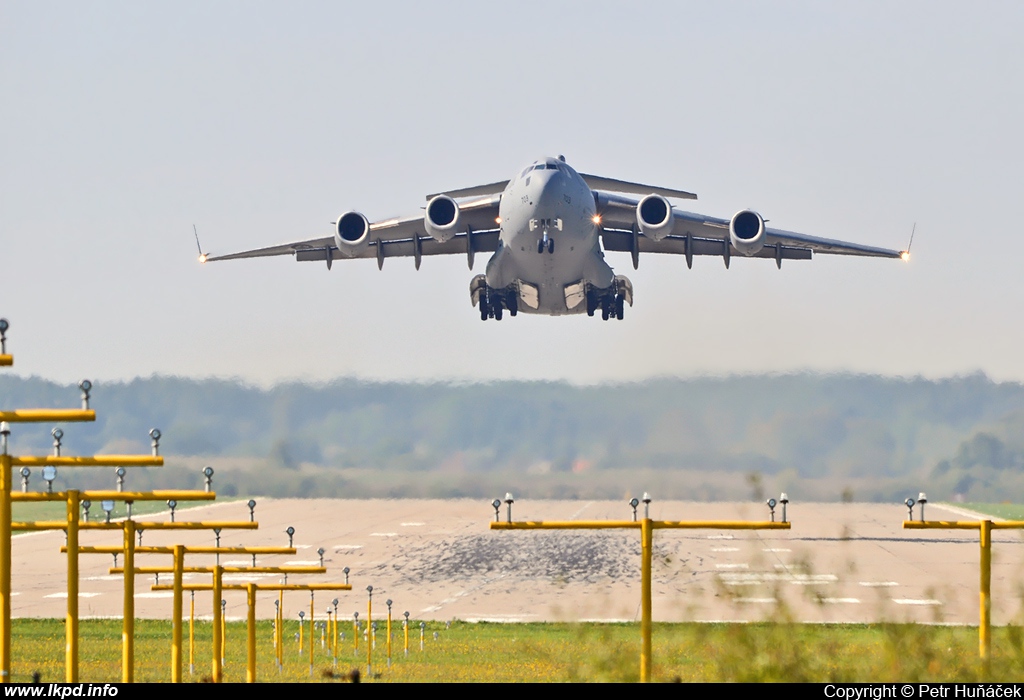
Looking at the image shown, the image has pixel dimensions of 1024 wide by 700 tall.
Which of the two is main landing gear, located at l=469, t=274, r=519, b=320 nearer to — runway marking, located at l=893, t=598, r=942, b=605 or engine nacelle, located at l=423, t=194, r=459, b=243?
engine nacelle, located at l=423, t=194, r=459, b=243

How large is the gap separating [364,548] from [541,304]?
9.21 metres

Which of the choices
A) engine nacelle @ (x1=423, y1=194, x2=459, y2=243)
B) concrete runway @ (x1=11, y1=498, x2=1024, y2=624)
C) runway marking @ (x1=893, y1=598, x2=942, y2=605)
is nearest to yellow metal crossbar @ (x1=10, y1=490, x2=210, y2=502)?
concrete runway @ (x1=11, y1=498, x2=1024, y2=624)

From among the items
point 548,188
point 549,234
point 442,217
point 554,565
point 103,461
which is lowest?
point 554,565

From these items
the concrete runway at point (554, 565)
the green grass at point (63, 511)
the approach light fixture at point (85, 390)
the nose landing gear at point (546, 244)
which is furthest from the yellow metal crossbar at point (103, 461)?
the green grass at point (63, 511)

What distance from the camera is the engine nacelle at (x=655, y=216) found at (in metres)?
25.6

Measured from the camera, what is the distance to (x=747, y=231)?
2600 cm

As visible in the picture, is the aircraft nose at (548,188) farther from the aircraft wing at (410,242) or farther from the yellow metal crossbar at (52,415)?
the yellow metal crossbar at (52,415)

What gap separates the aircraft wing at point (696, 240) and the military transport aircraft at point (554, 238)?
0.02 metres

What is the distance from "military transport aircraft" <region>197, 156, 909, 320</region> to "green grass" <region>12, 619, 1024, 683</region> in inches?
289

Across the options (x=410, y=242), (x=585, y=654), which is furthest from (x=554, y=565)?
(x=585, y=654)

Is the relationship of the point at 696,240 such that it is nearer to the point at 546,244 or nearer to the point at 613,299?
the point at 613,299

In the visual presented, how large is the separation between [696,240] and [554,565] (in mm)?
7937

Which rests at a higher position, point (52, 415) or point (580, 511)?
point (52, 415)
